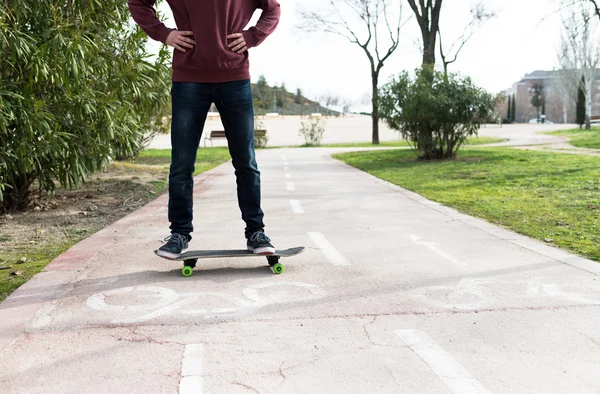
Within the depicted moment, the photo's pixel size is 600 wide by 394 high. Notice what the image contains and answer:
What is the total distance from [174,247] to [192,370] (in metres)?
1.80

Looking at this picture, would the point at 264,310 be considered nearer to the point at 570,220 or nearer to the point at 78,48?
the point at 78,48

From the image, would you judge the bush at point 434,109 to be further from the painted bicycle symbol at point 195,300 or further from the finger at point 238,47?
the painted bicycle symbol at point 195,300

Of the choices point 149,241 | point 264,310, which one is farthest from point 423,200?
point 264,310

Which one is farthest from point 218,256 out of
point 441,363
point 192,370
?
point 441,363

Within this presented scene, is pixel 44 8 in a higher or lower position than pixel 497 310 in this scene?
higher

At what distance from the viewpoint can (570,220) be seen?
22.2 feet

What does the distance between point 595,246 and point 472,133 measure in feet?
40.1

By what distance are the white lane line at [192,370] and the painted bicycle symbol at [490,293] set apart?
58.0 inches

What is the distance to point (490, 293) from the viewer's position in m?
3.83

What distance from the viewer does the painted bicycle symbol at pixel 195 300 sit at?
11.3 ft

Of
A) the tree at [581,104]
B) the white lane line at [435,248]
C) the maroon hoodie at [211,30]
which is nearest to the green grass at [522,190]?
the white lane line at [435,248]

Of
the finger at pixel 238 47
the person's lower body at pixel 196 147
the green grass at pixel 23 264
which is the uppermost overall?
the finger at pixel 238 47

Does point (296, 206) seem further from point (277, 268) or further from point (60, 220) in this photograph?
point (277, 268)

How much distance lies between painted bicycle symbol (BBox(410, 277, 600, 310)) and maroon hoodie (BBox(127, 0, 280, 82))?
1.99 m
